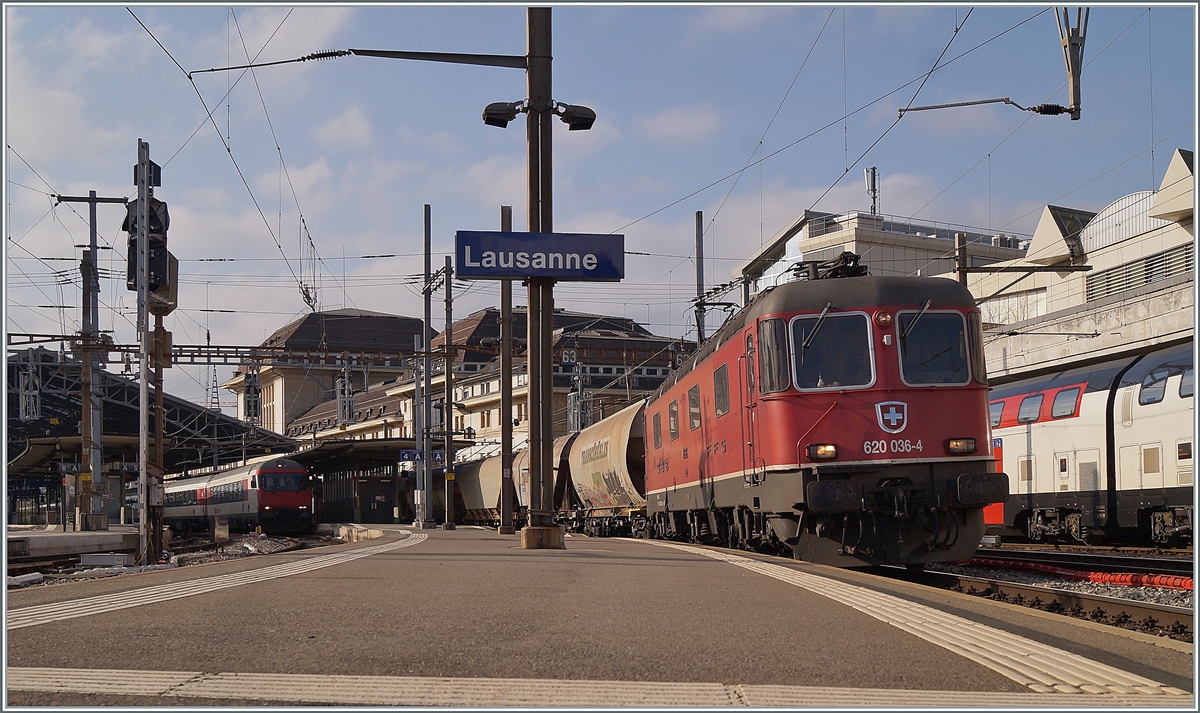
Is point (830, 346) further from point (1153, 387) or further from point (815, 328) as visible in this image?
point (1153, 387)

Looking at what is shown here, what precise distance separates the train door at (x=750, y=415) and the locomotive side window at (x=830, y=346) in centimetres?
74

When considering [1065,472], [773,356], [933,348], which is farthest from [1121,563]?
[773,356]

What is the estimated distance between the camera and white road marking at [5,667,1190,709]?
4.97 meters

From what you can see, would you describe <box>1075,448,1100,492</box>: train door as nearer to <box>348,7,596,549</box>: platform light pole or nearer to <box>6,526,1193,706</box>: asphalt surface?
<box>348,7,596,549</box>: platform light pole

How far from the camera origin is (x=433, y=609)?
25.8 ft

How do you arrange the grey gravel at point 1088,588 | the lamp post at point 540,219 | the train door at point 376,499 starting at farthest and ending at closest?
the train door at point 376,499 < the lamp post at point 540,219 < the grey gravel at point 1088,588

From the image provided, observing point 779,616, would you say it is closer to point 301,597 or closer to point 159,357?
point 301,597

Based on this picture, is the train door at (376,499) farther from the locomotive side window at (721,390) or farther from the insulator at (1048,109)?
the insulator at (1048,109)

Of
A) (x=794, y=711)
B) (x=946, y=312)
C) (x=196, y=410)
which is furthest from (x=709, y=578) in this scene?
(x=196, y=410)

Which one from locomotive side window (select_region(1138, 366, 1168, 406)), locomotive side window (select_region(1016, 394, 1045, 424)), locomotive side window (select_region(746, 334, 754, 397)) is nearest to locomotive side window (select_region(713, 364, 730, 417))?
locomotive side window (select_region(746, 334, 754, 397))

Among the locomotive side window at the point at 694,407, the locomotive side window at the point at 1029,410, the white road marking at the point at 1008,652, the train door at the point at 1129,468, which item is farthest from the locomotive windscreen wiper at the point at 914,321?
the locomotive side window at the point at 1029,410

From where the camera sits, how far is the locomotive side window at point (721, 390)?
15.0 metres

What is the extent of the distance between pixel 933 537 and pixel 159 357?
1637 cm

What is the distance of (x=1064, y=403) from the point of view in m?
19.5
